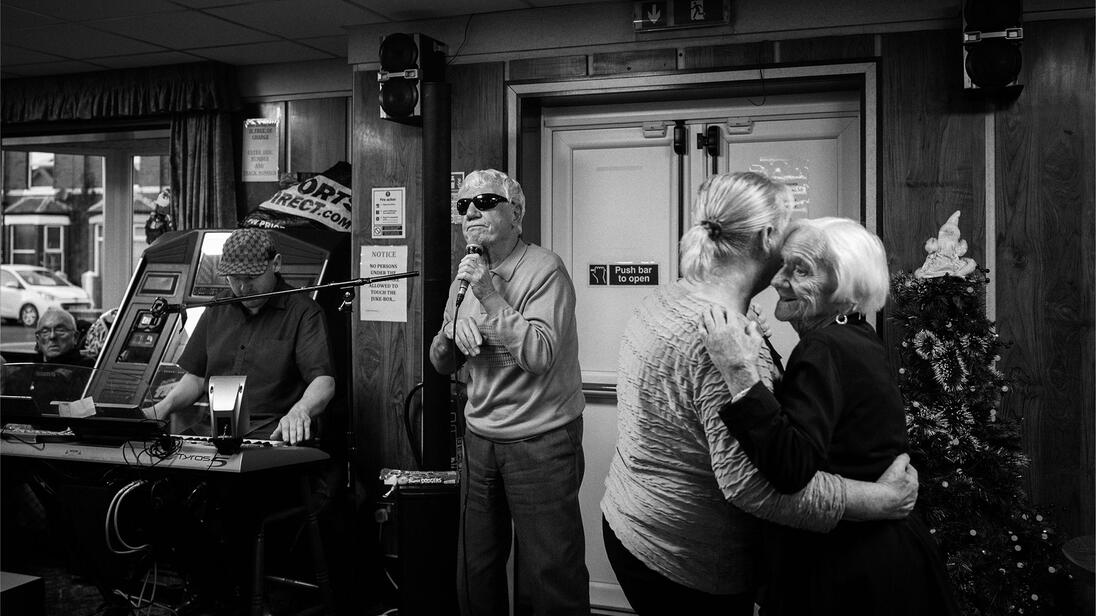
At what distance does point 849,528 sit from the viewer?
162 centimetres

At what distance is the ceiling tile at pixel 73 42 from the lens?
4.49 metres

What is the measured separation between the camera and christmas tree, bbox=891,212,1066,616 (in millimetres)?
2867

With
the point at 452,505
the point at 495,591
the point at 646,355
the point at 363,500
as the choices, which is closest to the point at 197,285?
Answer: the point at 363,500

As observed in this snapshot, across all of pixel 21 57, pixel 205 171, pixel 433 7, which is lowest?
pixel 205 171

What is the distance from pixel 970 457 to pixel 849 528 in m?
1.59

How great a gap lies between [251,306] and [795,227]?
2565 millimetres

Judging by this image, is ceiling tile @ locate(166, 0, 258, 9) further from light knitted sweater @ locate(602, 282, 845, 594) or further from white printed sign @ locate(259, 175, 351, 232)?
light knitted sweater @ locate(602, 282, 845, 594)

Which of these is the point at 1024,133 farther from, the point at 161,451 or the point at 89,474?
the point at 89,474

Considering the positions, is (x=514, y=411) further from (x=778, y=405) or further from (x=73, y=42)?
(x=73, y=42)

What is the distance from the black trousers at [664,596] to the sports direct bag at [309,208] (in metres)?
3.11

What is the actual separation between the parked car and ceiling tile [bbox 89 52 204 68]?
8.65ft

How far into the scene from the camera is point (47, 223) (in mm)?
7363

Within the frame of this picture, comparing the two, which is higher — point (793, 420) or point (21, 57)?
Result: point (21, 57)

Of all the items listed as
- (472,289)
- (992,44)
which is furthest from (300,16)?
(992,44)
